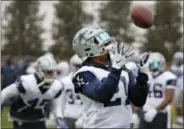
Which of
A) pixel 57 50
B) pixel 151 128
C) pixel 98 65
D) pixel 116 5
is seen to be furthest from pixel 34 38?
pixel 98 65

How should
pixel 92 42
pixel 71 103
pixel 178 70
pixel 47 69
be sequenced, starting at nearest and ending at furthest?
pixel 92 42
pixel 47 69
pixel 71 103
pixel 178 70

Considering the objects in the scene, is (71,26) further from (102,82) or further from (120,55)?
(120,55)

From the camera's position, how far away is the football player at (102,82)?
4.89 m

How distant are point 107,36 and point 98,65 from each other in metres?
0.24

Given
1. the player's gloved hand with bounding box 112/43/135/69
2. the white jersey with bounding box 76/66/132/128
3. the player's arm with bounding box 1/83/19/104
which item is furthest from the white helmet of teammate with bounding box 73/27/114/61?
the player's arm with bounding box 1/83/19/104

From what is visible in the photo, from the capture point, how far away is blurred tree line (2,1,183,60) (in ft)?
94.2

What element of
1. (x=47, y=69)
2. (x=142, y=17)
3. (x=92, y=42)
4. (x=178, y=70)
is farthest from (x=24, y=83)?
(x=178, y=70)

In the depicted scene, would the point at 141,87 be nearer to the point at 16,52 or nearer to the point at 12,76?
the point at 12,76

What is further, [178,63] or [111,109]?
[178,63]

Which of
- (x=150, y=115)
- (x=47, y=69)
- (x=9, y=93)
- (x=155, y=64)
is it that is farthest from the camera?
(x=155, y=64)

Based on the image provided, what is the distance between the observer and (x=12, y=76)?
16.8 m

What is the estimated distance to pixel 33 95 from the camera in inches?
280

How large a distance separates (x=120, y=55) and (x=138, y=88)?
41 cm

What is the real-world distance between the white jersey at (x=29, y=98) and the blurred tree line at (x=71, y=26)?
68.7 ft
